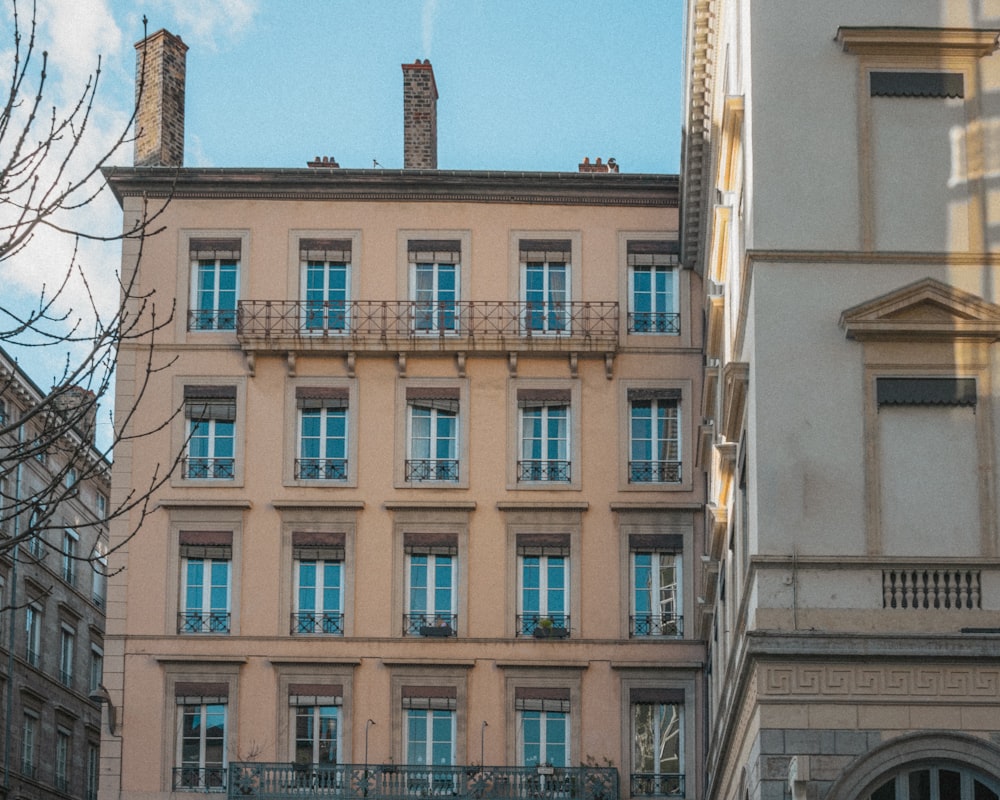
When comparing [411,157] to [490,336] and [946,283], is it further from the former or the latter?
[946,283]

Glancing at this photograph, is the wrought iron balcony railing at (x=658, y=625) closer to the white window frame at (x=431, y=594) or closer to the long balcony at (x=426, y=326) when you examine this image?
the white window frame at (x=431, y=594)

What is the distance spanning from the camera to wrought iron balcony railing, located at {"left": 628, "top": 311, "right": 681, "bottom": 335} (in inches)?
1797

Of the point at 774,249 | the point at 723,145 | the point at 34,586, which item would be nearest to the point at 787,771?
the point at 774,249

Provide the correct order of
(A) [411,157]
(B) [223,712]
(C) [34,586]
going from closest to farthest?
(B) [223,712] < (A) [411,157] < (C) [34,586]

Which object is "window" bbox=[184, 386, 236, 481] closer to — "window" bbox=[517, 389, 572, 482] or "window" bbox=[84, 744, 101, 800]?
"window" bbox=[517, 389, 572, 482]

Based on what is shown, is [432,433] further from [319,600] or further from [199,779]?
[199,779]

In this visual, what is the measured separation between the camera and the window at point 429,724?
43438 millimetres

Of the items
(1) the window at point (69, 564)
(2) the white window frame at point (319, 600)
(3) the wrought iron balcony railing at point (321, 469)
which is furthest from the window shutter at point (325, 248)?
(1) the window at point (69, 564)

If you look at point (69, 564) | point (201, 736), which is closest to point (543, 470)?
point (201, 736)

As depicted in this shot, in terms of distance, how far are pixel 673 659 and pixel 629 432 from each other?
5.18 meters

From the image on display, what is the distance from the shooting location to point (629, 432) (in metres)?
45.2

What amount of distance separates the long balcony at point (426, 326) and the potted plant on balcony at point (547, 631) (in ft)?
20.1

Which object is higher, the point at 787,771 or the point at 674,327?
the point at 674,327

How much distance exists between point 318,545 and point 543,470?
17.3 ft
